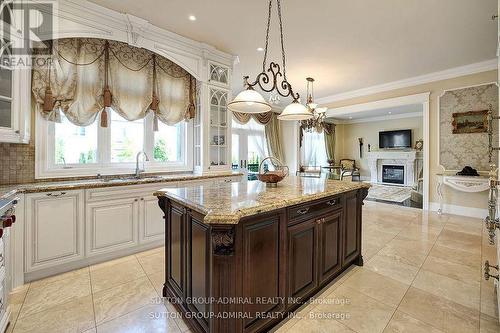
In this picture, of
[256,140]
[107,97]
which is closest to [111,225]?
[107,97]

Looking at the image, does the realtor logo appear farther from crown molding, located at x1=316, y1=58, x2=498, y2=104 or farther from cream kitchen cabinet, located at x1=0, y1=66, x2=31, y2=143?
crown molding, located at x1=316, y1=58, x2=498, y2=104

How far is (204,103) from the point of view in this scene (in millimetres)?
3621

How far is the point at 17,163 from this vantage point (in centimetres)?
240

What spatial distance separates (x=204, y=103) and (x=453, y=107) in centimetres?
502

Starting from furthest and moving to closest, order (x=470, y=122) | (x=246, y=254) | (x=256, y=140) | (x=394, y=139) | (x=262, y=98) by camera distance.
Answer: (x=394, y=139) < (x=256, y=140) < (x=470, y=122) < (x=262, y=98) < (x=246, y=254)

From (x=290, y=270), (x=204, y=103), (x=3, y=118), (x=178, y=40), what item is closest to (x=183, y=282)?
(x=290, y=270)

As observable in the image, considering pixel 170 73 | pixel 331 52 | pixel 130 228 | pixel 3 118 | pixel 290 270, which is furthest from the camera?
pixel 331 52

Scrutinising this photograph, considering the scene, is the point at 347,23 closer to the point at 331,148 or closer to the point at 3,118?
the point at 3,118

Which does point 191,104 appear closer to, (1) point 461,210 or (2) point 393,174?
(1) point 461,210

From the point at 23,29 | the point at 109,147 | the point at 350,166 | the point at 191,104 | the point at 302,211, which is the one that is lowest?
the point at 302,211

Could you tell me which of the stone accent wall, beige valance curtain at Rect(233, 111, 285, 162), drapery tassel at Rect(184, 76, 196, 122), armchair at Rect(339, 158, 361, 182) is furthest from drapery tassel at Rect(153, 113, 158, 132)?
armchair at Rect(339, 158, 361, 182)

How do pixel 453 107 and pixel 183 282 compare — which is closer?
pixel 183 282

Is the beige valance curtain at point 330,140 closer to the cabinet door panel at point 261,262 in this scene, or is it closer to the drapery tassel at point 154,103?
the drapery tassel at point 154,103

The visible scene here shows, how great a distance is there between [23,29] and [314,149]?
8.41m
